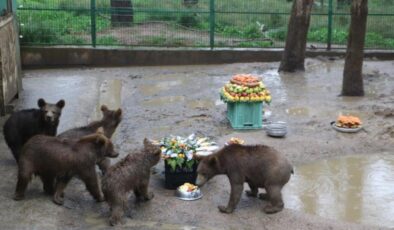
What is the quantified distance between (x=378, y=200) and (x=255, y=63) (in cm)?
977

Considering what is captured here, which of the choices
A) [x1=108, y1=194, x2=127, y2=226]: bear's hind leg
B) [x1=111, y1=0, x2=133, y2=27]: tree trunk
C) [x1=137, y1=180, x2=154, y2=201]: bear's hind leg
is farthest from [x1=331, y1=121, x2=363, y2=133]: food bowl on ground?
[x1=111, y1=0, x2=133, y2=27]: tree trunk

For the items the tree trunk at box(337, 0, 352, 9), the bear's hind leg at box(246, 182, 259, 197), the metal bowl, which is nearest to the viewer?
the metal bowl

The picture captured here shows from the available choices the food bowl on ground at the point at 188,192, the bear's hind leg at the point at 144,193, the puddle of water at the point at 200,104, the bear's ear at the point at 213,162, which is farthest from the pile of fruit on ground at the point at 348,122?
the bear's hind leg at the point at 144,193

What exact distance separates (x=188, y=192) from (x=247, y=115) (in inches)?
136

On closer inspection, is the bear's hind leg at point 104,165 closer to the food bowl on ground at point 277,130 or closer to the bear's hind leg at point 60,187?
the bear's hind leg at point 60,187

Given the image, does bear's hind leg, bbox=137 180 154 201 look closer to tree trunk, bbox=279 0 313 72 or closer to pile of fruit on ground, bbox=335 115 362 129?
pile of fruit on ground, bbox=335 115 362 129

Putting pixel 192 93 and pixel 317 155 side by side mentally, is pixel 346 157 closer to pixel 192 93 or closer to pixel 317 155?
pixel 317 155

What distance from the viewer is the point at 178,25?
1894 centimetres

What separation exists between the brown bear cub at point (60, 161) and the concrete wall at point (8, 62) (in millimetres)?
4417

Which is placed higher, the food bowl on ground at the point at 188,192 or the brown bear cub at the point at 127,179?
the brown bear cub at the point at 127,179

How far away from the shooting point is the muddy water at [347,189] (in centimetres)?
800

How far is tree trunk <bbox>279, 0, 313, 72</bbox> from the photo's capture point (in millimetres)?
16109

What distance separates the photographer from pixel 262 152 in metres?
8.00

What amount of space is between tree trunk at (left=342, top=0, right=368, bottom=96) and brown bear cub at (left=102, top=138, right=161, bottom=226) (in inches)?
266
